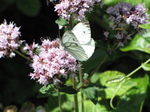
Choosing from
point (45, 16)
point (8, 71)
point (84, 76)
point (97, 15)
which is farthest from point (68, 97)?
point (45, 16)

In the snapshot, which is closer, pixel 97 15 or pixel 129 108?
pixel 129 108

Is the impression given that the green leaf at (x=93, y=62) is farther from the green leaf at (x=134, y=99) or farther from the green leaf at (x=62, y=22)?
the green leaf at (x=62, y=22)

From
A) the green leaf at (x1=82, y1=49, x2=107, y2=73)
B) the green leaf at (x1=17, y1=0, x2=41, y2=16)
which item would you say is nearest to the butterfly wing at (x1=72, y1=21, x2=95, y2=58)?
the green leaf at (x1=82, y1=49, x2=107, y2=73)

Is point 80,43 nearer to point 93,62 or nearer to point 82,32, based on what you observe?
point 82,32

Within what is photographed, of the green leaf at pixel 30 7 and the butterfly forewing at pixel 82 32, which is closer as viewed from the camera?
the butterfly forewing at pixel 82 32

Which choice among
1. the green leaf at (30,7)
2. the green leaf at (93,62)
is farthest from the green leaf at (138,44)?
the green leaf at (30,7)

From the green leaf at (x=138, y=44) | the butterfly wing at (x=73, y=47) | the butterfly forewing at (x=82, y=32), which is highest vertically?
the green leaf at (x=138, y=44)

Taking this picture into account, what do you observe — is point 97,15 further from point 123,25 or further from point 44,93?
point 44,93
